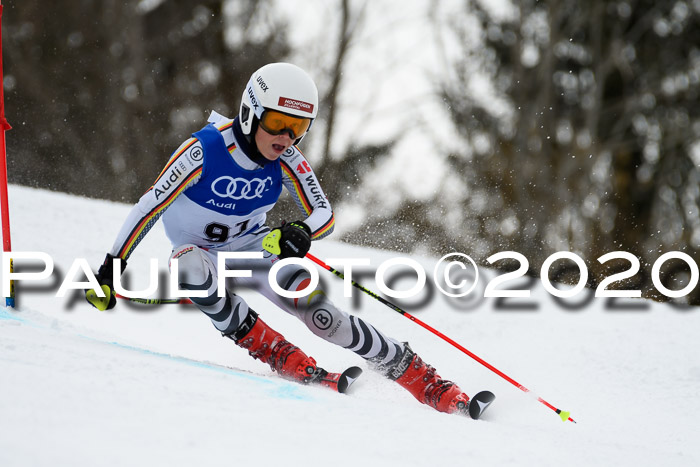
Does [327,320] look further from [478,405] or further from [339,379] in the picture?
[478,405]

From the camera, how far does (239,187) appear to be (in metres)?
3.68

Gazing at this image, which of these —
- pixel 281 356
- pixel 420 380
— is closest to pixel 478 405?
pixel 420 380

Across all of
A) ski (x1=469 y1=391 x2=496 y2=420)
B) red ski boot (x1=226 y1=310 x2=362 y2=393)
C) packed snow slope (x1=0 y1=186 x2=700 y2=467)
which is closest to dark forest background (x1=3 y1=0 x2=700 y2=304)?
packed snow slope (x1=0 y1=186 x2=700 y2=467)

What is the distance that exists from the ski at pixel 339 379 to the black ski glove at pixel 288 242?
0.63m

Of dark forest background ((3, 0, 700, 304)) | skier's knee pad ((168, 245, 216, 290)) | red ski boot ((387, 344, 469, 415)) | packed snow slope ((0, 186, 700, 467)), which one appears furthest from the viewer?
dark forest background ((3, 0, 700, 304))

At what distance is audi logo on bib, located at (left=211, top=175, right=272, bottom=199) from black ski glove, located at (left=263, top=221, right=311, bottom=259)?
0.88ft

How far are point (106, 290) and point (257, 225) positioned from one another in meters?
0.83

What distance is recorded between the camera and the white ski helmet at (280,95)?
11.6 ft

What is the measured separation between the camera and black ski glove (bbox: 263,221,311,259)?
A: 355 centimetres

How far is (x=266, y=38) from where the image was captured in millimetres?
18672

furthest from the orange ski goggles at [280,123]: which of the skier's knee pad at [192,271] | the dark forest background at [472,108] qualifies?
the dark forest background at [472,108]

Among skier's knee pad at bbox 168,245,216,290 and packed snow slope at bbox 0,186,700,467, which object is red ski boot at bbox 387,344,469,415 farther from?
skier's knee pad at bbox 168,245,216,290

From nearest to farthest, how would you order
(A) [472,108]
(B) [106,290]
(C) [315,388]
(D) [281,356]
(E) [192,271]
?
(C) [315,388]
(B) [106,290]
(E) [192,271]
(D) [281,356]
(A) [472,108]

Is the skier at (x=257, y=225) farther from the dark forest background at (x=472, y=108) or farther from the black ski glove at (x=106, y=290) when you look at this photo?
the dark forest background at (x=472, y=108)
